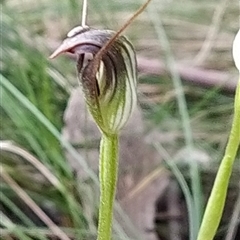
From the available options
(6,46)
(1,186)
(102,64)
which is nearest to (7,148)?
(1,186)

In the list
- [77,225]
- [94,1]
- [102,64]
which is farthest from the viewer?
[94,1]

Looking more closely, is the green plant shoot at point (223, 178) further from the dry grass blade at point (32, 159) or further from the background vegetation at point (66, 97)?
the dry grass blade at point (32, 159)

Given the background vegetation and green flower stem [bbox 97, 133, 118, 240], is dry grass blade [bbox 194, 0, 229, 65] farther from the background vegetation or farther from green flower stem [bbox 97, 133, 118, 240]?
green flower stem [bbox 97, 133, 118, 240]

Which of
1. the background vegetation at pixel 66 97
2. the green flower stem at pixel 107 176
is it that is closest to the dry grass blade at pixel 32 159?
the background vegetation at pixel 66 97

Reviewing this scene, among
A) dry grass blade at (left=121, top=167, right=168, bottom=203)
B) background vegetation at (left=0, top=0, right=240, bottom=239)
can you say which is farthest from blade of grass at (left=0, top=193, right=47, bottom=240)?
dry grass blade at (left=121, top=167, right=168, bottom=203)

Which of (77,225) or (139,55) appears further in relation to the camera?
(139,55)

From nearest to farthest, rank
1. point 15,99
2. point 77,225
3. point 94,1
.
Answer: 1. point 77,225
2. point 15,99
3. point 94,1

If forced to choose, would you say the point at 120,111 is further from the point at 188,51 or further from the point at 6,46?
the point at 188,51
